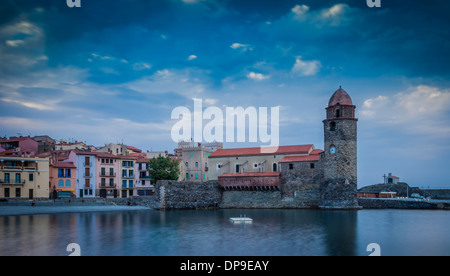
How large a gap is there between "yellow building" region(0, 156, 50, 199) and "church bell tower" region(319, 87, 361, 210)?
3095 cm

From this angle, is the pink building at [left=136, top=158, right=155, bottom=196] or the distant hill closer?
the distant hill

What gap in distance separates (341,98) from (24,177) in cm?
3506

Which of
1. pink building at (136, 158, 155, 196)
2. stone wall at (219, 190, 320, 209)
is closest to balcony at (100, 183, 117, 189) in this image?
pink building at (136, 158, 155, 196)

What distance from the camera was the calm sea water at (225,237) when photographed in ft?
67.0

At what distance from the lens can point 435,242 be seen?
22922 mm

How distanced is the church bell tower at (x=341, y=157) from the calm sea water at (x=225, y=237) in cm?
834

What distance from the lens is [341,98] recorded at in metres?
42.8

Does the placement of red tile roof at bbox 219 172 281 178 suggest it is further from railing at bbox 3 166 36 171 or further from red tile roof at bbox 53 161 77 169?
railing at bbox 3 166 36 171

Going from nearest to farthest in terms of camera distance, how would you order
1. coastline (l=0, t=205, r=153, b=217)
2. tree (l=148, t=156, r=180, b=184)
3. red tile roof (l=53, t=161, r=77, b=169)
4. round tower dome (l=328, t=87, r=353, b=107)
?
coastline (l=0, t=205, r=153, b=217) → round tower dome (l=328, t=87, r=353, b=107) → red tile roof (l=53, t=161, r=77, b=169) → tree (l=148, t=156, r=180, b=184)

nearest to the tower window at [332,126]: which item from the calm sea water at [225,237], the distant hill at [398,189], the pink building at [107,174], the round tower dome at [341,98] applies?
the round tower dome at [341,98]

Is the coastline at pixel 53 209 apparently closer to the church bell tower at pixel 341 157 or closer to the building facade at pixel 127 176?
the building facade at pixel 127 176

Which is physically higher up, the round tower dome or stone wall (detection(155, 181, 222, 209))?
the round tower dome

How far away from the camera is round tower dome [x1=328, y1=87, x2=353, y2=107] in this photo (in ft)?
140
